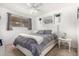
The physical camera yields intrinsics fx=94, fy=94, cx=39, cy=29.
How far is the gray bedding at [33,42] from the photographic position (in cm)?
146

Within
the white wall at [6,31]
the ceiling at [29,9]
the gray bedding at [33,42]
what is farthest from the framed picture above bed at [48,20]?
the white wall at [6,31]

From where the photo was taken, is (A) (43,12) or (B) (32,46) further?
(A) (43,12)

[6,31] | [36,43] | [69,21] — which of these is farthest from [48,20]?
[6,31]

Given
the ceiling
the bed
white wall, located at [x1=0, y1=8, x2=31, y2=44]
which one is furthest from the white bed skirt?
the ceiling

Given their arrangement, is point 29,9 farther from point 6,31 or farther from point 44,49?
point 44,49

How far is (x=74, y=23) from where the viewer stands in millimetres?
1540

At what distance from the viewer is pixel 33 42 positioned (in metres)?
1.49

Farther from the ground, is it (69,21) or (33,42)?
(69,21)

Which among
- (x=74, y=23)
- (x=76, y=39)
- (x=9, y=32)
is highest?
(x=74, y=23)

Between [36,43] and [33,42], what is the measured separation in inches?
2.0

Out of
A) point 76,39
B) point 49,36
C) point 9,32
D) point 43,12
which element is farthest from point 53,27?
point 9,32

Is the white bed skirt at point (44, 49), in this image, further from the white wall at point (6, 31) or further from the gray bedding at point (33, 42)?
the white wall at point (6, 31)

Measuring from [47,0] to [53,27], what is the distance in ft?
1.53

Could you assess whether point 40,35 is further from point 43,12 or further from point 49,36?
point 43,12
